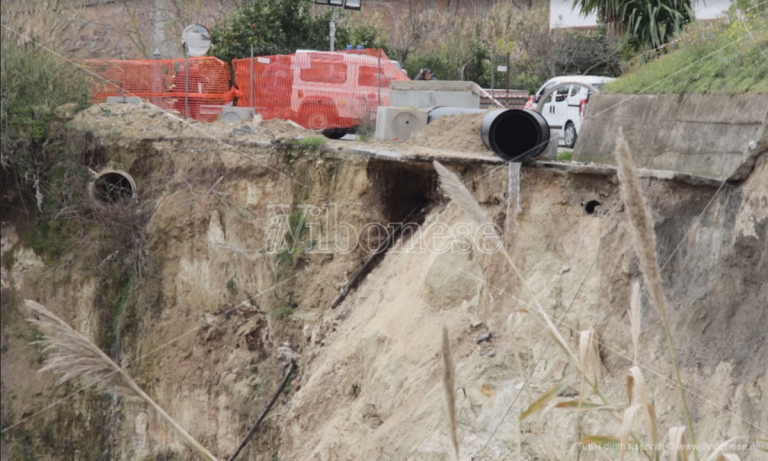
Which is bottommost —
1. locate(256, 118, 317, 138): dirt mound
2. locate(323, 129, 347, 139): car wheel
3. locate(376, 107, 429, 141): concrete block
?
locate(323, 129, 347, 139): car wheel

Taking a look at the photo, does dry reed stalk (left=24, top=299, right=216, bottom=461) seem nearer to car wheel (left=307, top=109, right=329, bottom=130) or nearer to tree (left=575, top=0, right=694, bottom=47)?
tree (left=575, top=0, right=694, bottom=47)

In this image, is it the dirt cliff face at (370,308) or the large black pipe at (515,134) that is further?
the large black pipe at (515,134)

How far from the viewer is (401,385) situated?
1048 centimetres

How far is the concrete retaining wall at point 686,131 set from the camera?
322 inches

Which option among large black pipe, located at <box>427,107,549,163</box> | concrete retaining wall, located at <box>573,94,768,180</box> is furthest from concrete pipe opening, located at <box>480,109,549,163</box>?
concrete retaining wall, located at <box>573,94,768,180</box>

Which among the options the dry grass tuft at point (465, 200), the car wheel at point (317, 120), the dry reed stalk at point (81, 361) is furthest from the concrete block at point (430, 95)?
the dry reed stalk at point (81, 361)

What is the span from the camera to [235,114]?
55.4 feet

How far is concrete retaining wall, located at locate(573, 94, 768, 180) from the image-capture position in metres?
8.18

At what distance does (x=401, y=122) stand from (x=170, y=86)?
6.76 m

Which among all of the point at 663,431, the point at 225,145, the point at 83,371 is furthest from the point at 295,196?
the point at 83,371

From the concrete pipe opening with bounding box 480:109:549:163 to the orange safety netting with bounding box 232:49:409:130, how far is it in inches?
285

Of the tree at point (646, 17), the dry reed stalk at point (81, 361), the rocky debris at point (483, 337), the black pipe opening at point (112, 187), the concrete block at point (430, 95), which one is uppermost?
the tree at point (646, 17)

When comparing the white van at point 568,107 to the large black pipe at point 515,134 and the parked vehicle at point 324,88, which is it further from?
the large black pipe at point 515,134

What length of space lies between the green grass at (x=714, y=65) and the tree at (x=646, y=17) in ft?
7.50
